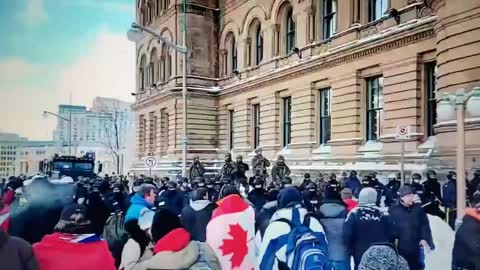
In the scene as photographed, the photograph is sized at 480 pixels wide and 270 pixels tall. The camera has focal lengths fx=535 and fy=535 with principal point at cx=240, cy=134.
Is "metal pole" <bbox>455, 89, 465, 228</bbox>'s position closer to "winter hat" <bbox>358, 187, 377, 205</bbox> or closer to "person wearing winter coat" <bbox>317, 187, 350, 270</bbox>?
"winter hat" <bbox>358, 187, 377, 205</bbox>

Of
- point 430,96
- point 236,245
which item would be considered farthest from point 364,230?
point 430,96

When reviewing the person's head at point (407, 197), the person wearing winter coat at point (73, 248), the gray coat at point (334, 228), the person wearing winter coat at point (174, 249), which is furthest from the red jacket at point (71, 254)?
the person's head at point (407, 197)

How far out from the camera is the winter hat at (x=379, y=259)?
5.36 meters

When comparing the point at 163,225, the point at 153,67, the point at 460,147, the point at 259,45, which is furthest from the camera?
the point at 153,67

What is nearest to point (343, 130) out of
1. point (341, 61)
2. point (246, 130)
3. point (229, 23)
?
point (341, 61)

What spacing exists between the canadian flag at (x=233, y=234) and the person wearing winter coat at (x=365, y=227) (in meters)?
1.05

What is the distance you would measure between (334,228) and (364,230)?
33 centimetres

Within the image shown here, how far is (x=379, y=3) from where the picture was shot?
1953cm

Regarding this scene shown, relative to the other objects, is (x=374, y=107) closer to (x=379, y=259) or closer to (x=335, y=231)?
(x=335, y=231)

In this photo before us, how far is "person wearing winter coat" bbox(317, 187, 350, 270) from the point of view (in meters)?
5.53

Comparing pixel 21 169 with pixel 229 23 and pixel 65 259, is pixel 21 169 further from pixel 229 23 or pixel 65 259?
pixel 229 23

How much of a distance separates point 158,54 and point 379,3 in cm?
1619

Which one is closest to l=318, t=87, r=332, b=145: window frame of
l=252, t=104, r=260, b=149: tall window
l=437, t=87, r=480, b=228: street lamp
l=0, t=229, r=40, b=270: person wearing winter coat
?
l=252, t=104, r=260, b=149: tall window

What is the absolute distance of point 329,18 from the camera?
73.5ft
